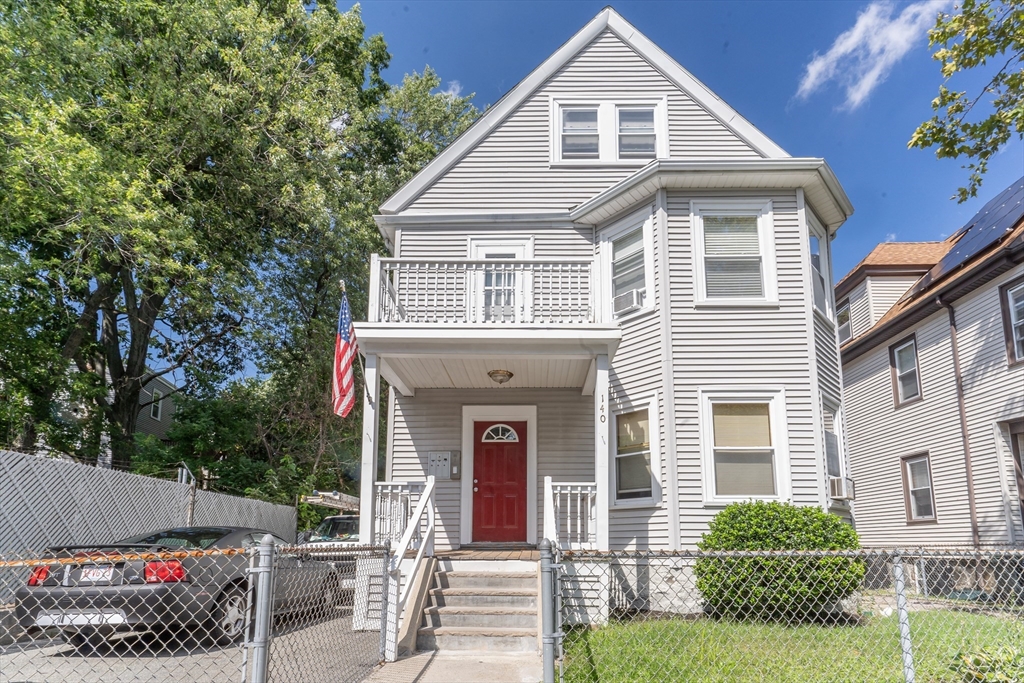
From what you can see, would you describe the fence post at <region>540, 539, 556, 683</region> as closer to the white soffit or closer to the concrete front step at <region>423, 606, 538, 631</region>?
the concrete front step at <region>423, 606, 538, 631</region>

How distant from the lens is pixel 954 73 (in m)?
11.1

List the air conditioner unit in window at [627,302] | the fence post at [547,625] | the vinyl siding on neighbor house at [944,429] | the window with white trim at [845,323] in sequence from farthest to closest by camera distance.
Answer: the window with white trim at [845,323], the vinyl siding on neighbor house at [944,429], the air conditioner unit in window at [627,302], the fence post at [547,625]

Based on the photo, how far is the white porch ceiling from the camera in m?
10.1

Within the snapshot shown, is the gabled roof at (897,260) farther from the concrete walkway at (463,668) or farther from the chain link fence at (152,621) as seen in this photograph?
the chain link fence at (152,621)

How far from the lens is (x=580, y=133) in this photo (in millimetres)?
13195

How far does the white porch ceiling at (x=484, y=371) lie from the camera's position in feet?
33.0

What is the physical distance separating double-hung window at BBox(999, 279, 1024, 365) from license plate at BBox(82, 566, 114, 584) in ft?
46.0

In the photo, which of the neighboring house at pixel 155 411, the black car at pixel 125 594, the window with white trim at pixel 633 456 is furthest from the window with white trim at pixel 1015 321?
the neighboring house at pixel 155 411

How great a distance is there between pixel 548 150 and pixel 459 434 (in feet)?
17.4

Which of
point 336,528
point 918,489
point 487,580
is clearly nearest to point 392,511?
point 487,580

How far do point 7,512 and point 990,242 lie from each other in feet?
54.3

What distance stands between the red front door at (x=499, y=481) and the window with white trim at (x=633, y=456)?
5.13 ft

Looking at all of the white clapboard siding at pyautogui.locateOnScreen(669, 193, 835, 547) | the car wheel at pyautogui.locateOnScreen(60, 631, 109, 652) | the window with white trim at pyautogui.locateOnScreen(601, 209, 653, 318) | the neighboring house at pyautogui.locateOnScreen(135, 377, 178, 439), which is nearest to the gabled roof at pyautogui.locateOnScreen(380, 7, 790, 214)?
the white clapboard siding at pyautogui.locateOnScreen(669, 193, 835, 547)

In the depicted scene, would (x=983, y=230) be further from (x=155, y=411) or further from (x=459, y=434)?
(x=155, y=411)
